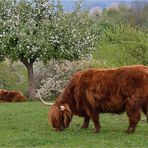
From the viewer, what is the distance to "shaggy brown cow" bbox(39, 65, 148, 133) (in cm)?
1262

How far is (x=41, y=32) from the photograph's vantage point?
28.7 metres

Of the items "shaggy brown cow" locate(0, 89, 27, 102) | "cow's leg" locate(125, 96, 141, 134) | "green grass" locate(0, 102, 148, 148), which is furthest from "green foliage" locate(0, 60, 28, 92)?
"cow's leg" locate(125, 96, 141, 134)

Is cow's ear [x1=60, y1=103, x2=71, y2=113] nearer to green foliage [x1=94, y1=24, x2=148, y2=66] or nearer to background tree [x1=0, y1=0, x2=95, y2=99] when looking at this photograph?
background tree [x1=0, y1=0, x2=95, y2=99]

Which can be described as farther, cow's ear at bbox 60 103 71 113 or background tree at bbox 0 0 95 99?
background tree at bbox 0 0 95 99

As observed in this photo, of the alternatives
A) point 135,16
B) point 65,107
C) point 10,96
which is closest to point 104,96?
point 65,107

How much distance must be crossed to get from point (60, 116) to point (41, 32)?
1571cm

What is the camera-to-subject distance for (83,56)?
3081cm

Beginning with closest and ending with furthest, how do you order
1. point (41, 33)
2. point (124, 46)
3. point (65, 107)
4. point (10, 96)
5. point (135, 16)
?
point (65, 107) < point (10, 96) < point (41, 33) < point (124, 46) < point (135, 16)

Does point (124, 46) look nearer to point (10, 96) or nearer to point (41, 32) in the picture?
point (41, 32)

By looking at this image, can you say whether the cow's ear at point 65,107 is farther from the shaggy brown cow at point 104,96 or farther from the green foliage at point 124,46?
the green foliage at point 124,46

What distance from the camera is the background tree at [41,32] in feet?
93.2

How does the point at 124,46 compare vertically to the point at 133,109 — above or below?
above

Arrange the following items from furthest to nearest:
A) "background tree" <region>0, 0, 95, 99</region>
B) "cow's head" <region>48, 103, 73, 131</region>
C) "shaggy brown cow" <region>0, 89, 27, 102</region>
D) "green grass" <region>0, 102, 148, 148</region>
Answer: "background tree" <region>0, 0, 95, 99</region> < "shaggy brown cow" <region>0, 89, 27, 102</region> < "cow's head" <region>48, 103, 73, 131</region> < "green grass" <region>0, 102, 148, 148</region>

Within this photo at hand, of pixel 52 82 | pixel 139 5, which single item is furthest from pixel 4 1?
pixel 139 5
